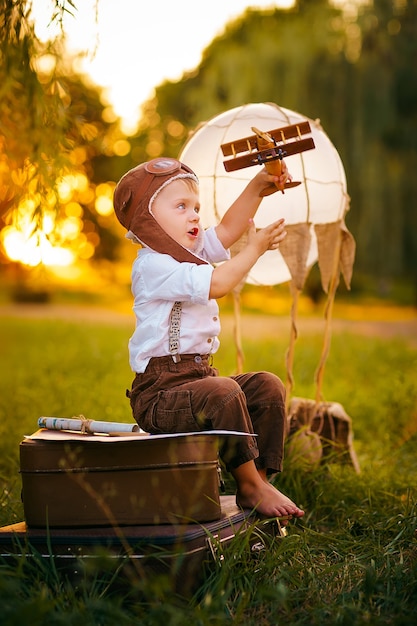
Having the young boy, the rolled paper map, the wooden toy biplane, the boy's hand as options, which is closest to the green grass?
the young boy

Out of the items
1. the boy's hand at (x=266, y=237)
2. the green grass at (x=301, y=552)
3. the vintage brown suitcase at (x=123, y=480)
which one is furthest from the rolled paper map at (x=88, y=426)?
the boy's hand at (x=266, y=237)

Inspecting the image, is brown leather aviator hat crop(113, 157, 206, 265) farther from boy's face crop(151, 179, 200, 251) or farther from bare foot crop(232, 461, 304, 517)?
bare foot crop(232, 461, 304, 517)

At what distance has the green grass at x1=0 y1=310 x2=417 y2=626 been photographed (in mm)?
1997

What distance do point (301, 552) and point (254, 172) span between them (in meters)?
1.60

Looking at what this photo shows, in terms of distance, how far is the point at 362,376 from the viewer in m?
6.70

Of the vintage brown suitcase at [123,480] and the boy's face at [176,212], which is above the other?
the boy's face at [176,212]

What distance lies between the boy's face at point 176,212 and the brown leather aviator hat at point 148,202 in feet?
0.09

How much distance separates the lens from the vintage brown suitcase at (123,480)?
87.7 inches

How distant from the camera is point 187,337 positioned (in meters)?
2.58

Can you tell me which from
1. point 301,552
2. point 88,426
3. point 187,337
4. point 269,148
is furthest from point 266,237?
point 301,552

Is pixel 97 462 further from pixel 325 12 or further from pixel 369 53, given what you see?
pixel 325 12

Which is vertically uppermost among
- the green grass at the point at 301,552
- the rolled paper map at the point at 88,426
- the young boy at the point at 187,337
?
the young boy at the point at 187,337

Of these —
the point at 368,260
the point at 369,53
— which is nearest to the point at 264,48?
the point at 369,53

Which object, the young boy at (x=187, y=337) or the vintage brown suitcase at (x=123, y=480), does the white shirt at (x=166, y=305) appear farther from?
the vintage brown suitcase at (x=123, y=480)
